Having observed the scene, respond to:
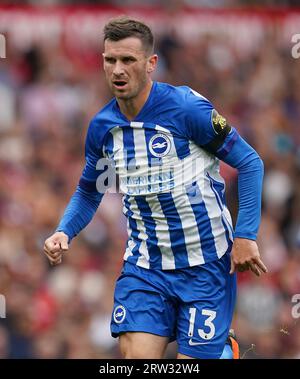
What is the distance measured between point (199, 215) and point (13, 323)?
16.8 feet

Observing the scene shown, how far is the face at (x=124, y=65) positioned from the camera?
21.0ft

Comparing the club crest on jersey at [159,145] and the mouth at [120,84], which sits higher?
the mouth at [120,84]

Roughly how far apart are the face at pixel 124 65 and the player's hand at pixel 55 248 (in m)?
0.85

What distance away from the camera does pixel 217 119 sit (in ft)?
21.1

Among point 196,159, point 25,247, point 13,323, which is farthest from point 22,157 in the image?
point 196,159

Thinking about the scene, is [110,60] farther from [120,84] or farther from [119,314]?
[119,314]

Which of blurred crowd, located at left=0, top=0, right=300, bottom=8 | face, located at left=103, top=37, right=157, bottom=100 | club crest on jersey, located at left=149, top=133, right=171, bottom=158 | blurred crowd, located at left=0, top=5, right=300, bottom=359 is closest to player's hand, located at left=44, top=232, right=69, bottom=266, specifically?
club crest on jersey, located at left=149, top=133, right=171, bottom=158

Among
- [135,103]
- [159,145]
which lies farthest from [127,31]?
[159,145]

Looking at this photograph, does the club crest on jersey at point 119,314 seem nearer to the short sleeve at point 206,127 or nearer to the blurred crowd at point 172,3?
the short sleeve at point 206,127

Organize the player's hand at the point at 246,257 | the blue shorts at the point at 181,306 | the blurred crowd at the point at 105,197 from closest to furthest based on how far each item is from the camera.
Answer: the player's hand at the point at 246,257, the blue shorts at the point at 181,306, the blurred crowd at the point at 105,197

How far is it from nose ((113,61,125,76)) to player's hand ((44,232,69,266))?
38.1 inches

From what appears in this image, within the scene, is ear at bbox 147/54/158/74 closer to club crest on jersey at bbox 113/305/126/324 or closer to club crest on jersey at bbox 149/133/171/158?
club crest on jersey at bbox 149/133/171/158

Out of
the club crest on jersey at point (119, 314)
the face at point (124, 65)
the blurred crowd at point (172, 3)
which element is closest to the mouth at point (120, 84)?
the face at point (124, 65)
